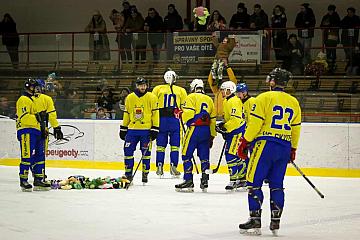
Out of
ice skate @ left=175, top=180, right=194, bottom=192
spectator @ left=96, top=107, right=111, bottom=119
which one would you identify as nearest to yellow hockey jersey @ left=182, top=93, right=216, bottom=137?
ice skate @ left=175, top=180, right=194, bottom=192

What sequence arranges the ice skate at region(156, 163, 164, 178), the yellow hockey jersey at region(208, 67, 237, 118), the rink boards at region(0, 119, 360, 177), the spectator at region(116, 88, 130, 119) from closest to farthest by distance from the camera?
the ice skate at region(156, 163, 164, 178), the rink boards at region(0, 119, 360, 177), the yellow hockey jersey at region(208, 67, 237, 118), the spectator at region(116, 88, 130, 119)

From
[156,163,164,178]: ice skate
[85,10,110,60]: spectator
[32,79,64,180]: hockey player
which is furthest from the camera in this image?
[85,10,110,60]: spectator

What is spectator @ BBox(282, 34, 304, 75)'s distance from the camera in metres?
14.9

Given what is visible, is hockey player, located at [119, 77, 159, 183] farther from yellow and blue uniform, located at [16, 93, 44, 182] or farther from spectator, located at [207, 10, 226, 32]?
spectator, located at [207, 10, 226, 32]

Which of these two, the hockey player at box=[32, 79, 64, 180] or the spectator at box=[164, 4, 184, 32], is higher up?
the spectator at box=[164, 4, 184, 32]

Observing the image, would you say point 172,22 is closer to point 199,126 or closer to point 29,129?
point 199,126

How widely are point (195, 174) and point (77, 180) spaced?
298 centimetres

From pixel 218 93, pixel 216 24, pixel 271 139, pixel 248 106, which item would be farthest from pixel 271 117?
pixel 216 24

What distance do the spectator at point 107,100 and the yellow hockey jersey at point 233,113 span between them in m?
4.70

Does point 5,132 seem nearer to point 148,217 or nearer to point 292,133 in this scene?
point 148,217

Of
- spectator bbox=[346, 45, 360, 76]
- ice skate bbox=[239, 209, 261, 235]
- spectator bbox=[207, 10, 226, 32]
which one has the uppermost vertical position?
spectator bbox=[207, 10, 226, 32]

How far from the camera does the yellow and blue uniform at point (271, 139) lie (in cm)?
738

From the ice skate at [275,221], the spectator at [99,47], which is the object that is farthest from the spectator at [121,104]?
the ice skate at [275,221]

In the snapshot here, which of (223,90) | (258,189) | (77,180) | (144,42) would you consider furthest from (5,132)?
(258,189)
